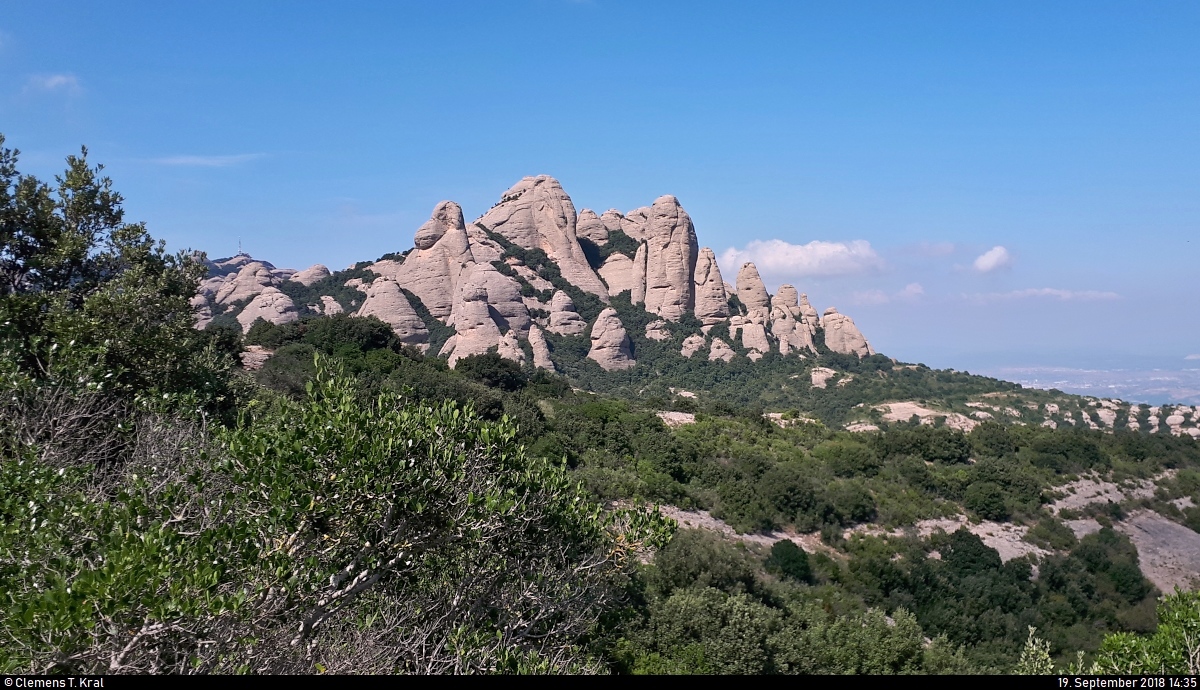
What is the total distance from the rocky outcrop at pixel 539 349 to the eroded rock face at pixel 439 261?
10.8m

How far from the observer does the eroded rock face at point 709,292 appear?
245ft

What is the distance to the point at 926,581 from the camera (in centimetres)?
1681

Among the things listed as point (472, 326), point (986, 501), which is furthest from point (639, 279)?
point (986, 501)

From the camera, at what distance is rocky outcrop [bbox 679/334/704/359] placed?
69.1m

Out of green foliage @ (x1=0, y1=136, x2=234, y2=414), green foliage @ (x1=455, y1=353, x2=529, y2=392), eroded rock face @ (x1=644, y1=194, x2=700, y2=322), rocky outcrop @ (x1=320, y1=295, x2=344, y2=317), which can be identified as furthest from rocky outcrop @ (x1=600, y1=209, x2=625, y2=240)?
green foliage @ (x1=0, y1=136, x2=234, y2=414)

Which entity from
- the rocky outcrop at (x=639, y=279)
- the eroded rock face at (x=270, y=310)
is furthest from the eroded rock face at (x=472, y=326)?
the rocky outcrop at (x=639, y=279)

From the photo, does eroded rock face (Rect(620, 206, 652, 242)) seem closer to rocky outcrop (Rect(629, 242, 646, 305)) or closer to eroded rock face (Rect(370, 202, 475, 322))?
rocky outcrop (Rect(629, 242, 646, 305))

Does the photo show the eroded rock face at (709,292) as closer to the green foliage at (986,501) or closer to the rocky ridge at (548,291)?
the rocky ridge at (548,291)

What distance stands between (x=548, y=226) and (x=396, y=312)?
980 inches

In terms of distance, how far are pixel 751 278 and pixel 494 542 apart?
75395 millimetres

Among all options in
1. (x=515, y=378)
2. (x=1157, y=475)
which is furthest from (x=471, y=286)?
(x=1157, y=475)

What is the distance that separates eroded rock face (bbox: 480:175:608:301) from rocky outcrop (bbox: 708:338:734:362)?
15.8 metres

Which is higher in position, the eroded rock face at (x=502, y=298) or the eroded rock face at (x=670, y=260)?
the eroded rock face at (x=670, y=260)

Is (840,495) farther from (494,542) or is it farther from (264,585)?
(264,585)
